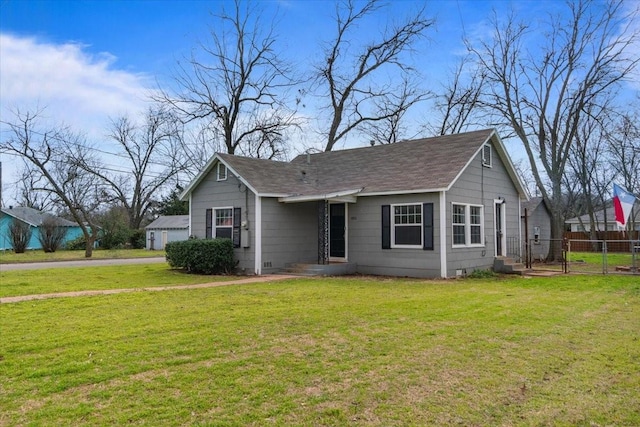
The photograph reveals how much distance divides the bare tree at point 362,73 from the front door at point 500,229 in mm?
13764

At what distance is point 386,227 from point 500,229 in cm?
483

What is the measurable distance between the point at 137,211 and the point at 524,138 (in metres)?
34.1

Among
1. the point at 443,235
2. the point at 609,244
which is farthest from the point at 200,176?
the point at 609,244

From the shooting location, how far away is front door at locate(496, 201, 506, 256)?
1636 cm

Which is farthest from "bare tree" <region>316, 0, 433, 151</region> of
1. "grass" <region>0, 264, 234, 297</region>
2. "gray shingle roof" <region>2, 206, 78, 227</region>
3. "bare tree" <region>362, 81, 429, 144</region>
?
"gray shingle roof" <region>2, 206, 78, 227</region>

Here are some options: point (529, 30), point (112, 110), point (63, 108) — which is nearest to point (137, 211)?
point (112, 110)

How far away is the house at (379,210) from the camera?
45.5 feet

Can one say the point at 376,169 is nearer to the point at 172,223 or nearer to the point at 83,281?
the point at 83,281

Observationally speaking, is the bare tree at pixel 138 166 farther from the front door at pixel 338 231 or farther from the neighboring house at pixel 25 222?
the front door at pixel 338 231

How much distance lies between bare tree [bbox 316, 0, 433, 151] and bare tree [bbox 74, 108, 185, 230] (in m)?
13.4

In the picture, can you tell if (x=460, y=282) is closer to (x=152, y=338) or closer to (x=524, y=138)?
(x=152, y=338)

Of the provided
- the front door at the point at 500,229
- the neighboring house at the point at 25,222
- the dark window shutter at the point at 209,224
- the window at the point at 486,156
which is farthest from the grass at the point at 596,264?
the neighboring house at the point at 25,222

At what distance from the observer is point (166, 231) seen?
115 ft

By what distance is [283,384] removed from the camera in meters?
4.16
